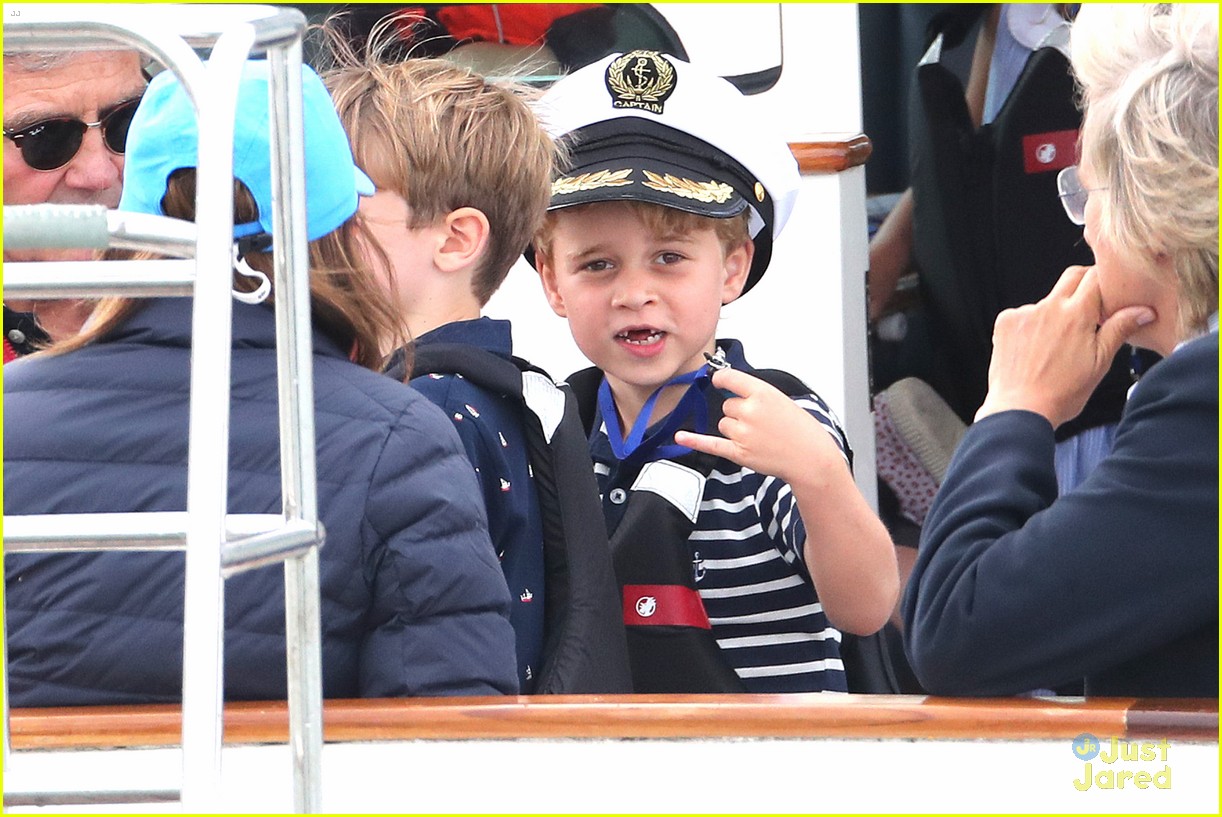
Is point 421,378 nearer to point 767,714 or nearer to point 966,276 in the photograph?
point 767,714

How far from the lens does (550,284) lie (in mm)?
2549

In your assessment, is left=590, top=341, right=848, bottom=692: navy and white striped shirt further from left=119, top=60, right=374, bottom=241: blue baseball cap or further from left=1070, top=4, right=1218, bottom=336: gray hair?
left=119, top=60, right=374, bottom=241: blue baseball cap

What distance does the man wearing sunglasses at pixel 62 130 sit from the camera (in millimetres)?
2633

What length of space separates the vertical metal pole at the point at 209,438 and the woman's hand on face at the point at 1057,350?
2.71ft

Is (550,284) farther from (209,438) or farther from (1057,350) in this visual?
(209,438)

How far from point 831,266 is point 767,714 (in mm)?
1636

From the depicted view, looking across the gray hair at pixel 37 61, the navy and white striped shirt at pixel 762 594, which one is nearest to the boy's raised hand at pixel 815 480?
the navy and white striped shirt at pixel 762 594

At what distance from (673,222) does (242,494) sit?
101 centimetres

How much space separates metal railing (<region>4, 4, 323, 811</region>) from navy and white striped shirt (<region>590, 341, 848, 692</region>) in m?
0.98

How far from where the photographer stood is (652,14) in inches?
119

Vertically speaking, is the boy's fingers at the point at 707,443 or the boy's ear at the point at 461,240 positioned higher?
the boy's ear at the point at 461,240

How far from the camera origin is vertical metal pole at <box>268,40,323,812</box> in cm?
130

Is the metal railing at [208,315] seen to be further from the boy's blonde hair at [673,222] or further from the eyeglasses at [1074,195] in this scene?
the boy's blonde hair at [673,222]

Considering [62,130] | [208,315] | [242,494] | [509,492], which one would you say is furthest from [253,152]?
[62,130]
